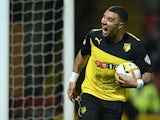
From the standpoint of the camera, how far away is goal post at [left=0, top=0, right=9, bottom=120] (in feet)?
17.6

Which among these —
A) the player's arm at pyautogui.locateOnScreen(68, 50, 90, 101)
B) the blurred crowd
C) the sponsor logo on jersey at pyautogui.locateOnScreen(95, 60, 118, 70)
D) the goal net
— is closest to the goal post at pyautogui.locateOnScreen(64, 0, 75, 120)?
the player's arm at pyautogui.locateOnScreen(68, 50, 90, 101)

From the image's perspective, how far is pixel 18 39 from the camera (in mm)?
6477

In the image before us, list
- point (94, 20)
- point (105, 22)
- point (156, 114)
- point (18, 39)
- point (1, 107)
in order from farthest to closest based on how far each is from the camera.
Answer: point (94, 20), point (156, 114), point (18, 39), point (1, 107), point (105, 22)

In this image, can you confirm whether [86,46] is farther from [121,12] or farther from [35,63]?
[35,63]

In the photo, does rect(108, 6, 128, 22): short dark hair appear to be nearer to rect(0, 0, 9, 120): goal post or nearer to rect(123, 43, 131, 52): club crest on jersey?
rect(123, 43, 131, 52): club crest on jersey

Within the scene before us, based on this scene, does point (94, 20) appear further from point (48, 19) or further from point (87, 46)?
point (87, 46)

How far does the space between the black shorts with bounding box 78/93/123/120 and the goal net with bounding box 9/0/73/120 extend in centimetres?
128

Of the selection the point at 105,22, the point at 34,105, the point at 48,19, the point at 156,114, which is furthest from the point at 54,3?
the point at 156,114

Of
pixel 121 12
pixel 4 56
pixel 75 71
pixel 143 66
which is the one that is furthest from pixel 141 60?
pixel 4 56

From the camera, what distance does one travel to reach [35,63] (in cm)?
644

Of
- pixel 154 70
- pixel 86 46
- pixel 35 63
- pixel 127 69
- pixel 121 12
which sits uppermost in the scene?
pixel 121 12

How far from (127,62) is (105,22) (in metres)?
0.33

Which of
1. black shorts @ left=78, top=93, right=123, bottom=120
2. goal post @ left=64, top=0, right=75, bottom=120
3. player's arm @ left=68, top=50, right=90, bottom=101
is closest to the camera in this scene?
black shorts @ left=78, top=93, right=123, bottom=120

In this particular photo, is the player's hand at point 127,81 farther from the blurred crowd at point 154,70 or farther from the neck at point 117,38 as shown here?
the blurred crowd at point 154,70
